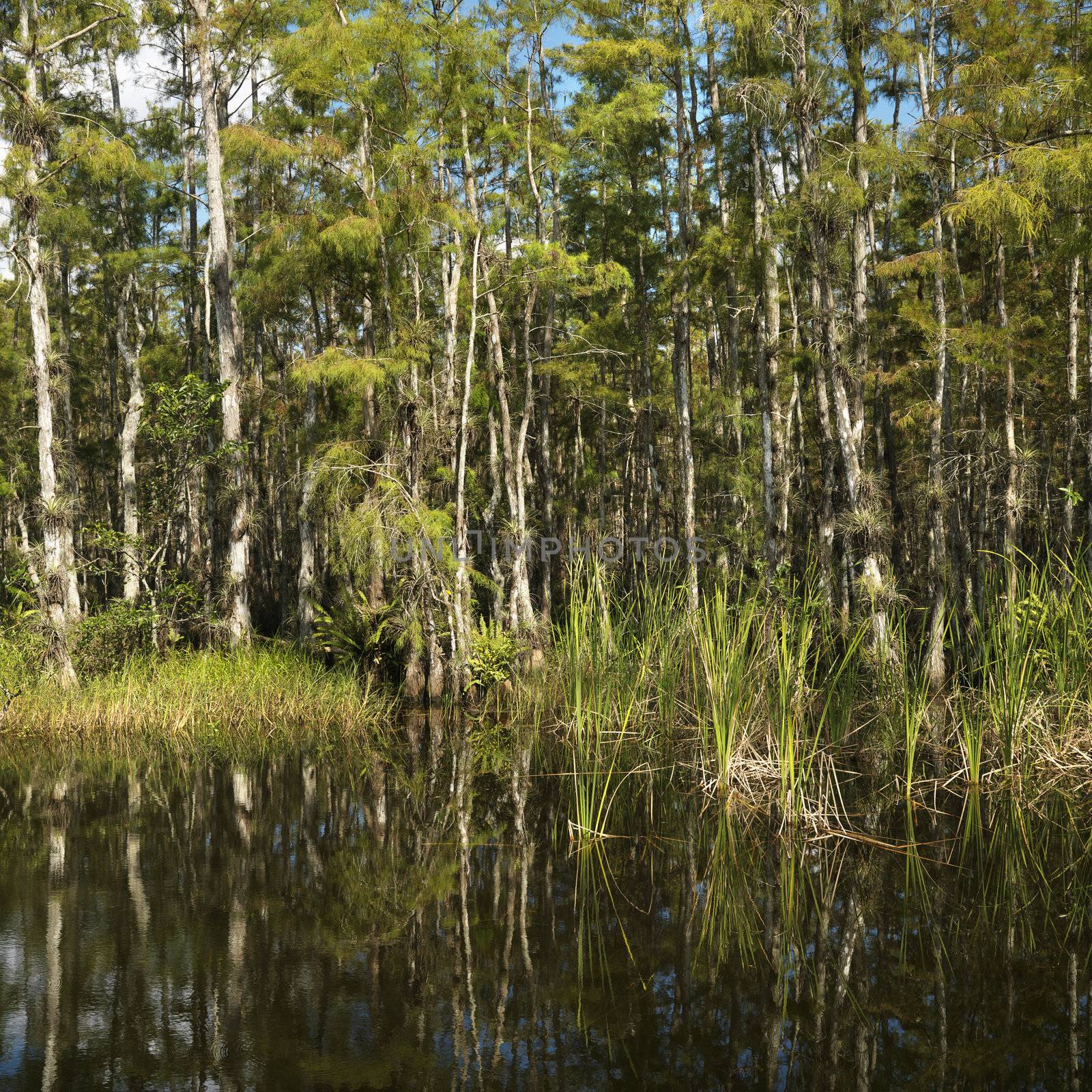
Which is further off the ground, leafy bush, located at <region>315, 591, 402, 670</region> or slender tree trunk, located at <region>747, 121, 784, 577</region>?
slender tree trunk, located at <region>747, 121, 784, 577</region>

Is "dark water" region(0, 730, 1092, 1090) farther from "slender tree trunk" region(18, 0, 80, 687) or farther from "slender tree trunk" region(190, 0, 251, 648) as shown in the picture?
"slender tree trunk" region(190, 0, 251, 648)

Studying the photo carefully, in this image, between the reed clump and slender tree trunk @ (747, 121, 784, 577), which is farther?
slender tree trunk @ (747, 121, 784, 577)

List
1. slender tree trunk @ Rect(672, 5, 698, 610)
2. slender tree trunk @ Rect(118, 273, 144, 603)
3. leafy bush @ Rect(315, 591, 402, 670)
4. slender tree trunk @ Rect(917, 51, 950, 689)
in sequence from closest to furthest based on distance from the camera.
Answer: slender tree trunk @ Rect(917, 51, 950, 689)
leafy bush @ Rect(315, 591, 402, 670)
slender tree trunk @ Rect(672, 5, 698, 610)
slender tree trunk @ Rect(118, 273, 144, 603)

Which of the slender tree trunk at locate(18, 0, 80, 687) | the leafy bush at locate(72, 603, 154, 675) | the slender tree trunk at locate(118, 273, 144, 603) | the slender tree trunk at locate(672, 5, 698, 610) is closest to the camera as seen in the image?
the slender tree trunk at locate(18, 0, 80, 687)

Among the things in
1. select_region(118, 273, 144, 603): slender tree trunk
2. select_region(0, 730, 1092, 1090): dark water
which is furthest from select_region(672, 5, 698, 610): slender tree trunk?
select_region(118, 273, 144, 603): slender tree trunk

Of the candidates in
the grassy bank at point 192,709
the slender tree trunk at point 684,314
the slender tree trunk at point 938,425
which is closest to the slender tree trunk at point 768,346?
the slender tree trunk at point 684,314

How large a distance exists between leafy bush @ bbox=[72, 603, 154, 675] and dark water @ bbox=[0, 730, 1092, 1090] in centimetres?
459

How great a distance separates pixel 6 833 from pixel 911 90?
56.7ft

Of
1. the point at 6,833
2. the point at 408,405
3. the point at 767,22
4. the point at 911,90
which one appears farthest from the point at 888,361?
the point at 6,833

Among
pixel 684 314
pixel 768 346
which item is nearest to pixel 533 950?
pixel 768 346

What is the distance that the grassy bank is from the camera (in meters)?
9.30

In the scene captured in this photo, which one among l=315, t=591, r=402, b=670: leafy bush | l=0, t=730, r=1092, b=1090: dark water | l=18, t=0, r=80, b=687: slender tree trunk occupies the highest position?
l=18, t=0, r=80, b=687: slender tree trunk

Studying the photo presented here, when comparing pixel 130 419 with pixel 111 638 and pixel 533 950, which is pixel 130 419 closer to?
pixel 111 638

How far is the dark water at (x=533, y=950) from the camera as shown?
11.3ft
